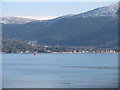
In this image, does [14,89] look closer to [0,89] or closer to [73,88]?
[0,89]

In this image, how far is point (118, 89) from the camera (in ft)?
116

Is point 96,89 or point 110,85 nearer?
point 96,89

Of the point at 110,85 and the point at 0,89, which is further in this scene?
the point at 110,85

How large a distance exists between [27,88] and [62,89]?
9.71 feet

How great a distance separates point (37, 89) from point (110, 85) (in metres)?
6.92

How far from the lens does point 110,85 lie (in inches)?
1543

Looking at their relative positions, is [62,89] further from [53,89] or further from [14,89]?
[14,89]

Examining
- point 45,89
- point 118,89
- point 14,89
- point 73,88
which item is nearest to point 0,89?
point 14,89

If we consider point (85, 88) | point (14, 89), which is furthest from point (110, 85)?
point (14, 89)

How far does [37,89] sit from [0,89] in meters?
3.07

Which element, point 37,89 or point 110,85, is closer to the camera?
point 37,89

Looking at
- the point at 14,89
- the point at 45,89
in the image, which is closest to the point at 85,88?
the point at 45,89

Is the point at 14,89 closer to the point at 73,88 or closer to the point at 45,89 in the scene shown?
the point at 45,89

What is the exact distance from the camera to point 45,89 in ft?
119
